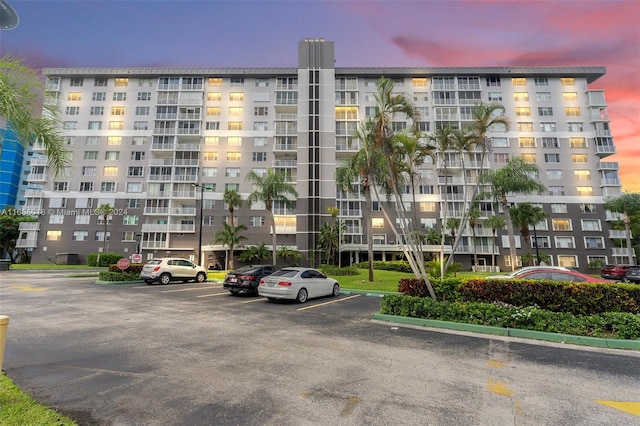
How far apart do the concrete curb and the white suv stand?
1682 centimetres

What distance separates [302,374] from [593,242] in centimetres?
5828

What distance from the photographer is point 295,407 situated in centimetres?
436

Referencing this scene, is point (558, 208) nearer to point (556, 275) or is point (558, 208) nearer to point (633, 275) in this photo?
point (633, 275)

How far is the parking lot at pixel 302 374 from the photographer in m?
4.23

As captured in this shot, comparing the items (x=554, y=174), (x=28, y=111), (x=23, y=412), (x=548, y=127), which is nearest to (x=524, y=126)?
(x=548, y=127)

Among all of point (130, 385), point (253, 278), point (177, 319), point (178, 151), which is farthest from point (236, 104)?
point (130, 385)

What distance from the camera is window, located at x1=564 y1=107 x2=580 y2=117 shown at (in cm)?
5072

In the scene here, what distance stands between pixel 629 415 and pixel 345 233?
141 feet

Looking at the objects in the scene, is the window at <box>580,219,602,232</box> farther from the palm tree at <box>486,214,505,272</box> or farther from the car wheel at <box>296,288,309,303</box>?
the car wheel at <box>296,288,309,303</box>

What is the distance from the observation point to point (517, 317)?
29.6ft

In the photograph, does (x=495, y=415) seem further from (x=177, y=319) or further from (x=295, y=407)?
(x=177, y=319)

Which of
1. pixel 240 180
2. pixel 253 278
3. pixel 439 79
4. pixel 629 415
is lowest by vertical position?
pixel 629 415

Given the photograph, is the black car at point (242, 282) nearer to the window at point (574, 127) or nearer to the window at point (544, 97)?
the window at point (544, 97)

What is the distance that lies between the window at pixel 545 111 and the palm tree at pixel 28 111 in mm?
63279
